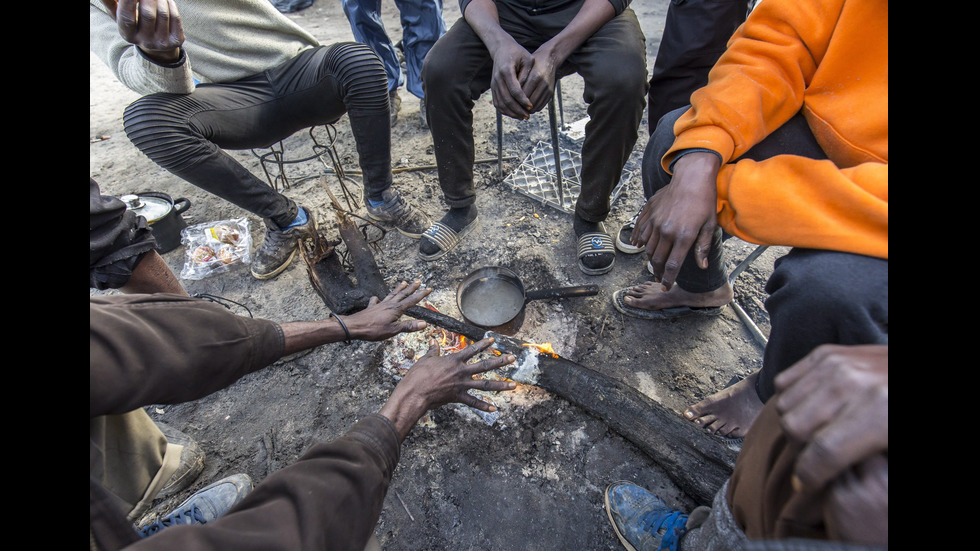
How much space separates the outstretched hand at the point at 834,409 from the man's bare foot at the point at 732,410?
1.30m

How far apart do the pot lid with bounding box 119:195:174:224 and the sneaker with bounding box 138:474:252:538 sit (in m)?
2.27

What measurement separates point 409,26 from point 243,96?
2177 mm

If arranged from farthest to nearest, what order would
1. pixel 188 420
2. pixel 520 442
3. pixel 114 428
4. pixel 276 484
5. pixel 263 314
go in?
pixel 263 314 → pixel 188 420 → pixel 520 442 → pixel 114 428 → pixel 276 484

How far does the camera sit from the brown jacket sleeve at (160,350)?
118 centimetres

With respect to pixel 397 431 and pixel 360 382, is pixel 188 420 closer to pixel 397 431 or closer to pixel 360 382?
pixel 360 382

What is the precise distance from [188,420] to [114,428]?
3.52 ft

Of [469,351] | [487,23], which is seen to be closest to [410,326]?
[469,351]

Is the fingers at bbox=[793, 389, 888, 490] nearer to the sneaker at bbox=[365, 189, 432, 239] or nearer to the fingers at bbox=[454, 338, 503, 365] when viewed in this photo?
the fingers at bbox=[454, 338, 503, 365]

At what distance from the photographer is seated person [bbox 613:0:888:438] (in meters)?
1.38

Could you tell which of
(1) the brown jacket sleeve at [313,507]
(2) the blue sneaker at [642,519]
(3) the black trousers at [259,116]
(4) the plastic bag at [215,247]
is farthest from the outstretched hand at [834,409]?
(4) the plastic bag at [215,247]

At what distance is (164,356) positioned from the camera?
132 cm

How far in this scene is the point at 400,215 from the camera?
3469 millimetres

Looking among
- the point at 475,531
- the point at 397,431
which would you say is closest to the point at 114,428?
the point at 397,431

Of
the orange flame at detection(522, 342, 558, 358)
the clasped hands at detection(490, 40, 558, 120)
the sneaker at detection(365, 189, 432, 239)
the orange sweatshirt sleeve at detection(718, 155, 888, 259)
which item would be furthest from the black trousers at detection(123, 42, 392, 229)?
the orange sweatshirt sleeve at detection(718, 155, 888, 259)
